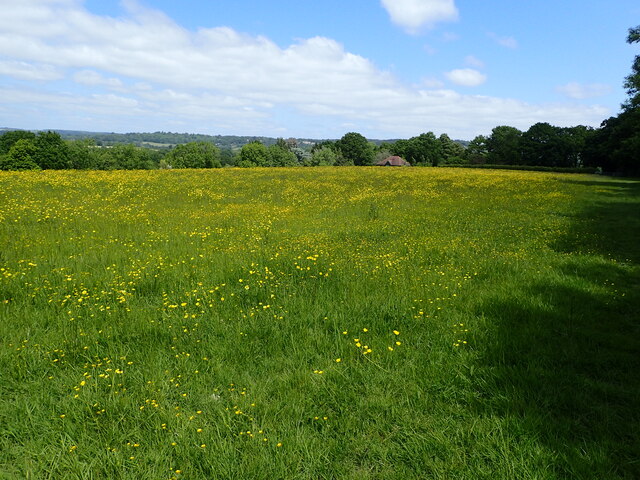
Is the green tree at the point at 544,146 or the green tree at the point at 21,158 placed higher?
the green tree at the point at 544,146

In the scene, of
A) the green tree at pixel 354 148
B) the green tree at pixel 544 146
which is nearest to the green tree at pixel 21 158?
the green tree at pixel 354 148

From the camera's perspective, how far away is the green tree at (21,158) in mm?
52875

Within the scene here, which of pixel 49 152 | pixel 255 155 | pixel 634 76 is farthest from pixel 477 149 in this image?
pixel 49 152

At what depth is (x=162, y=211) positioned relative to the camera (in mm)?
15016

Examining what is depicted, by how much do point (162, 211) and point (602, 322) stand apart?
14.6 meters

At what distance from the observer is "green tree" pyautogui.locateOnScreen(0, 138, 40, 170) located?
5288 cm

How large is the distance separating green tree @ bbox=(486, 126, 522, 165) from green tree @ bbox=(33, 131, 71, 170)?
319ft

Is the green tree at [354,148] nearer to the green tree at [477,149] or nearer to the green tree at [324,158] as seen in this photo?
the green tree at [324,158]

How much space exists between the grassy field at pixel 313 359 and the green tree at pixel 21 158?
2219 inches

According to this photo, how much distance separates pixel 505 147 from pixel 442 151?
1097 inches

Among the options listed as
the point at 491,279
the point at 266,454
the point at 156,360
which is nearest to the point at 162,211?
the point at 156,360

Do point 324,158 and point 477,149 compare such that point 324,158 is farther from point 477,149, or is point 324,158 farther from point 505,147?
point 477,149

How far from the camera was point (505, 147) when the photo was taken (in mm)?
96062

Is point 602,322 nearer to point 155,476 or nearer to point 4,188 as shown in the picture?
point 155,476
